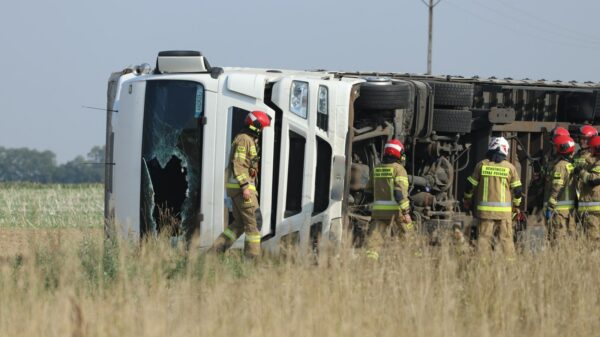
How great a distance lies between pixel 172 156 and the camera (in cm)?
1266

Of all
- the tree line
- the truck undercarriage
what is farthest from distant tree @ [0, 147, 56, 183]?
the truck undercarriage

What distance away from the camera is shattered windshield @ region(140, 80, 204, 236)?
12523 millimetres

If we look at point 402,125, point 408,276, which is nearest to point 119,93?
point 402,125

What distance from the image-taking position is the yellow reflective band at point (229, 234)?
41.1 feet

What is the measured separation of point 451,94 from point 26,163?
386 feet

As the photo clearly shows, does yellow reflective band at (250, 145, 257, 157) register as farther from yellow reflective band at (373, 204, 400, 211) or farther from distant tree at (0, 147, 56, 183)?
distant tree at (0, 147, 56, 183)

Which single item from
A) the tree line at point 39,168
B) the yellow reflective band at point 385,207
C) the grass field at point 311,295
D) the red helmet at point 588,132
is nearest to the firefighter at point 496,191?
the yellow reflective band at point 385,207

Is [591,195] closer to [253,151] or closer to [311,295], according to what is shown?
[253,151]

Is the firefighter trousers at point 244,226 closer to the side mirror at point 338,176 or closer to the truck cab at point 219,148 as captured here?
the truck cab at point 219,148

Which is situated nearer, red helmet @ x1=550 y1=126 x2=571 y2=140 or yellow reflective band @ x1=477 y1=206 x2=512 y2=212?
yellow reflective band @ x1=477 y1=206 x2=512 y2=212

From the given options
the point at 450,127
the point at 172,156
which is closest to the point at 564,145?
the point at 450,127

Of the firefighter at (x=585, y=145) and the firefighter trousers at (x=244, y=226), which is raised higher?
the firefighter at (x=585, y=145)

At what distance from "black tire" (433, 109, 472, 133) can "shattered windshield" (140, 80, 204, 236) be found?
3.02m

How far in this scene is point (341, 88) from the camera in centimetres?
1241
